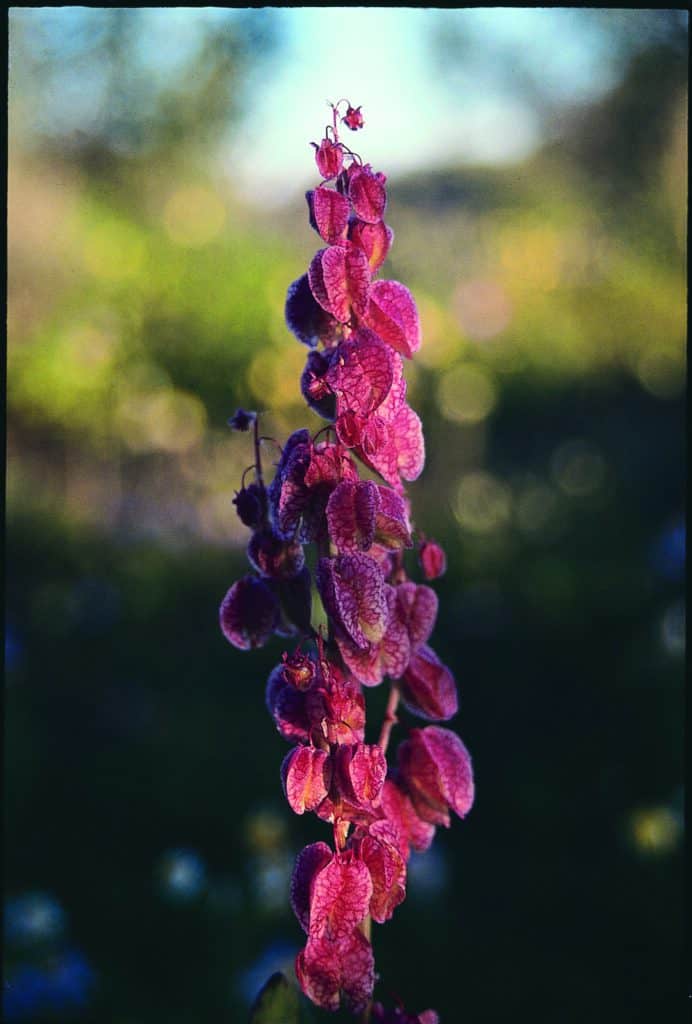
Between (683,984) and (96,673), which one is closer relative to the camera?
(683,984)

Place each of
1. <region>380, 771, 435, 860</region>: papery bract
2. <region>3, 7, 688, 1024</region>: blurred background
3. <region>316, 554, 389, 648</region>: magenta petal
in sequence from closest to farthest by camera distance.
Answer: <region>316, 554, 389, 648</region>: magenta petal < <region>380, 771, 435, 860</region>: papery bract < <region>3, 7, 688, 1024</region>: blurred background

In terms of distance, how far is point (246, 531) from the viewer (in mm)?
2904

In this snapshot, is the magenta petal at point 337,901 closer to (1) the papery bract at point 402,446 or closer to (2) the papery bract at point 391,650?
(2) the papery bract at point 391,650

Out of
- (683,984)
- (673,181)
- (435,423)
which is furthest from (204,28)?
(683,984)

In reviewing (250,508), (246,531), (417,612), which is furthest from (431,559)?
(246,531)

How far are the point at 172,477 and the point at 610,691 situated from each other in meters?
1.52

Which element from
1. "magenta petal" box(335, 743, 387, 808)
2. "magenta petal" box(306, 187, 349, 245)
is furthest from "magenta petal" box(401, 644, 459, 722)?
"magenta petal" box(306, 187, 349, 245)

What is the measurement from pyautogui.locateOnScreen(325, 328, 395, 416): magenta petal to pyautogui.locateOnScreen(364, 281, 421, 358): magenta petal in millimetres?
48

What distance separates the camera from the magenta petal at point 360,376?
0.71 meters

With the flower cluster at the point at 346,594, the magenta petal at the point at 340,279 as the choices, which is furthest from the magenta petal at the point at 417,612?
the magenta petal at the point at 340,279

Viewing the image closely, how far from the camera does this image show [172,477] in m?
3.15

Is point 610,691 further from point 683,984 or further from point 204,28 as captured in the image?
point 204,28

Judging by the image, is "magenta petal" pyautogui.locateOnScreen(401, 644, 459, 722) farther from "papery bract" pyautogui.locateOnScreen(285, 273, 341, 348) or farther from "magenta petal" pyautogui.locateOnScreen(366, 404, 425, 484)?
"papery bract" pyautogui.locateOnScreen(285, 273, 341, 348)

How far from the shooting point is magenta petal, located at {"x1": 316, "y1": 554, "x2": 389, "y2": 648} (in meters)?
0.69
